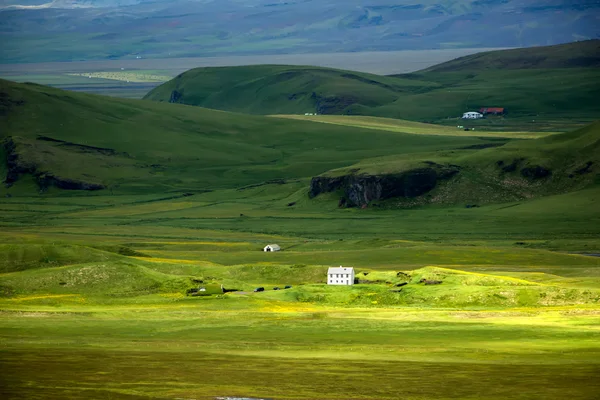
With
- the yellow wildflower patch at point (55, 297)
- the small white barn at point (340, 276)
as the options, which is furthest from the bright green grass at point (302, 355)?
the small white barn at point (340, 276)

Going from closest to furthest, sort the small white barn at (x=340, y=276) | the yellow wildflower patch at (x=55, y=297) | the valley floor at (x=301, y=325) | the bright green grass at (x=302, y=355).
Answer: the bright green grass at (x=302, y=355), the valley floor at (x=301, y=325), the yellow wildflower patch at (x=55, y=297), the small white barn at (x=340, y=276)

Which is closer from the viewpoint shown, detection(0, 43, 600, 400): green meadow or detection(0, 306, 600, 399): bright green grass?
detection(0, 306, 600, 399): bright green grass

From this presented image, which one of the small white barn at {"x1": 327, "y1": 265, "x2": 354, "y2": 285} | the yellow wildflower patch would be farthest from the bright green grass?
the small white barn at {"x1": 327, "y1": 265, "x2": 354, "y2": 285}

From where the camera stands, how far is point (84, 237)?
161250 mm

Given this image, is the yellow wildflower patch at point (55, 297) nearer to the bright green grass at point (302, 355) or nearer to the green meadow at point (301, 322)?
the green meadow at point (301, 322)

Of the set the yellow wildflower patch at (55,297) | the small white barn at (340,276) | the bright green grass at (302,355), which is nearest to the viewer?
the bright green grass at (302,355)

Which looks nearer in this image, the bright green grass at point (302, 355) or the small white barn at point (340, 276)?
the bright green grass at point (302, 355)

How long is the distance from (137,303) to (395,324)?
25.3m

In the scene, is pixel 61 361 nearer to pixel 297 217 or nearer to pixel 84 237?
pixel 84 237

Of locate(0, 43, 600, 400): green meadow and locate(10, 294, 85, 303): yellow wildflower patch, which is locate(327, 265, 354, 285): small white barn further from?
locate(10, 294, 85, 303): yellow wildflower patch

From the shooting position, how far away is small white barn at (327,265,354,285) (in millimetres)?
102438

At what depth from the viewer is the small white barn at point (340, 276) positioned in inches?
4033

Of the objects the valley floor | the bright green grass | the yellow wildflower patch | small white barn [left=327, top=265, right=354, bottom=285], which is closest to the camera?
the bright green grass

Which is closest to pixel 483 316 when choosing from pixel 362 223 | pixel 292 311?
pixel 292 311
